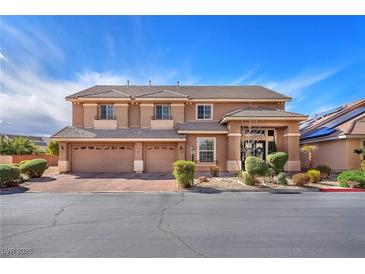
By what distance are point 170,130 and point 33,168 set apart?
10902 millimetres

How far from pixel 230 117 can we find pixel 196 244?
14.2 meters

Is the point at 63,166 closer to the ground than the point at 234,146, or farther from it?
closer to the ground

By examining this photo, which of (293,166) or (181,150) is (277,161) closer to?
(293,166)

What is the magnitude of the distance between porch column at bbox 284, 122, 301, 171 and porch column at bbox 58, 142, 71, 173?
1809 cm

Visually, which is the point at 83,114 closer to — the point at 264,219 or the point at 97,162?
the point at 97,162

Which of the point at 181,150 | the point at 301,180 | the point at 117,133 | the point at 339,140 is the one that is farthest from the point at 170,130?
the point at 339,140

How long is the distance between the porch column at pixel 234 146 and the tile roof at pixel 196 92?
4.26 metres

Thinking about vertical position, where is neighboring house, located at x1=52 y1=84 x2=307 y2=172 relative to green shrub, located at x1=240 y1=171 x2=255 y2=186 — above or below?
above

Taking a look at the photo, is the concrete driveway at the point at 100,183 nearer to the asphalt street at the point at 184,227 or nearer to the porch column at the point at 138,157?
the porch column at the point at 138,157

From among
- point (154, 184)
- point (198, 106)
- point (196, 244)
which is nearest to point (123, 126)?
point (198, 106)

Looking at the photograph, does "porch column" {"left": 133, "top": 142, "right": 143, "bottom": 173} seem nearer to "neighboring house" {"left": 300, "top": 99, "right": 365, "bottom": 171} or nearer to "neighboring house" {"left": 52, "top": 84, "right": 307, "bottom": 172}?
"neighboring house" {"left": 52, "top": 84, "right": 307, "bottom": 172}

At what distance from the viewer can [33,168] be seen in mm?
16703

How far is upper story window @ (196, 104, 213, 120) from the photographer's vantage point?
Result: 2197 cm

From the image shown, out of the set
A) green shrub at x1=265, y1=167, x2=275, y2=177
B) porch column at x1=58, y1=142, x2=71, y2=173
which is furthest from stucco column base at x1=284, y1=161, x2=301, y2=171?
porch column at x1=58, y1=142, x2=71, y2=173
